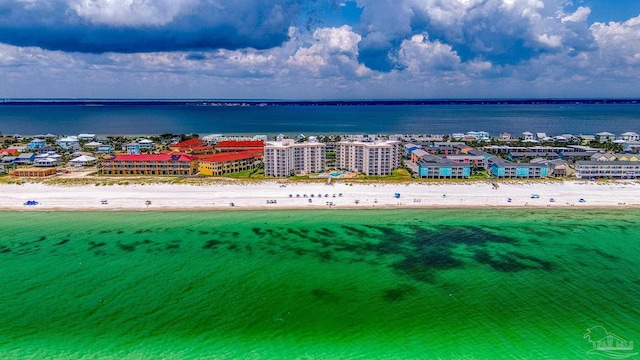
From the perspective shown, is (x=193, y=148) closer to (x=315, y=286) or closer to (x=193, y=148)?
(x=193, y=148)

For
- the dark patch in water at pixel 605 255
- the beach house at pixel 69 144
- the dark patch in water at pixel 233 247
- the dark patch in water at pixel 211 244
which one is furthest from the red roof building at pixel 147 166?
the dark patch in water at pixel 605 255

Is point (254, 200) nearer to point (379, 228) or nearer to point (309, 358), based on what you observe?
point (379, 228)

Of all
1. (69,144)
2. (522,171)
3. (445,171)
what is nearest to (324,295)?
(445,171)

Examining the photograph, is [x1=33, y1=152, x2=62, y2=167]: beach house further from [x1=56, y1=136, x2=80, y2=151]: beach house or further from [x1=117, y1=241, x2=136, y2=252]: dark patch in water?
[x1=117, y1=241, x2=136, y2=252]: dark patch in water

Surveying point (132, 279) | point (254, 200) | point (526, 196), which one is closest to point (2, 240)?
point (132, 279)

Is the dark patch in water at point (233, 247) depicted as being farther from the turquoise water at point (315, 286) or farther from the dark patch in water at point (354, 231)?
the dark patch in water at point (354, 231)

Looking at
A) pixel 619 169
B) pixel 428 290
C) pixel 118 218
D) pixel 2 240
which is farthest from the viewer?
pixel 619 169
